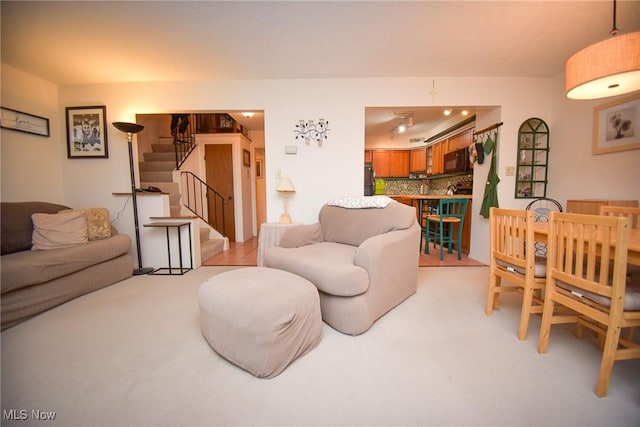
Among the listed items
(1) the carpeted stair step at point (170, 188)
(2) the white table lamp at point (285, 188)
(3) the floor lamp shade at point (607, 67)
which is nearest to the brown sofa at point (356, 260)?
(2) the white table lamp at point (285, 188)

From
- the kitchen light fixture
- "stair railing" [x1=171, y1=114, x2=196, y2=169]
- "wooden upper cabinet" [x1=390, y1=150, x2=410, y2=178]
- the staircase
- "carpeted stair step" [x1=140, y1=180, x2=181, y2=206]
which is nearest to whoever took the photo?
the kitchen light fixture

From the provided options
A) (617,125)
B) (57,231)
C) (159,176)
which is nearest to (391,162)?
(617,125)

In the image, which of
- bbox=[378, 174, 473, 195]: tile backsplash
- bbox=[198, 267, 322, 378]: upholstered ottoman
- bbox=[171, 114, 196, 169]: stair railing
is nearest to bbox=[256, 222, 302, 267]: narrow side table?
bbox=[198, 267, 322, 378]: upholstered ottoman

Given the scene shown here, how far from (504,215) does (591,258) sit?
1.80 ft

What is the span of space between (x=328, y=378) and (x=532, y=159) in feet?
11.4

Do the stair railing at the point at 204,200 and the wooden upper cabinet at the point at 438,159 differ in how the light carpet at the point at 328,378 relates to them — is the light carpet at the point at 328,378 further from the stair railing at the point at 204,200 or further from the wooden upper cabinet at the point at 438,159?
the wooden upper cabinet at the point at 438,159

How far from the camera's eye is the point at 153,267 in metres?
2.93

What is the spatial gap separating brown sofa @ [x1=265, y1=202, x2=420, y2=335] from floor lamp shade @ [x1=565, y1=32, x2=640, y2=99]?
1258 mm

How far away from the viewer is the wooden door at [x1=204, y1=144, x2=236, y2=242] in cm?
457

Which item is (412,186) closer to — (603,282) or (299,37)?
(299,37)

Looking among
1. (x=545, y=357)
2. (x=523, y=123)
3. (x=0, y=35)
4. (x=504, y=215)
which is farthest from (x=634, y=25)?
(x=0, y=35)

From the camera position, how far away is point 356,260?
1598mm

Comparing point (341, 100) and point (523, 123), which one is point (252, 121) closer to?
point (341, 100)

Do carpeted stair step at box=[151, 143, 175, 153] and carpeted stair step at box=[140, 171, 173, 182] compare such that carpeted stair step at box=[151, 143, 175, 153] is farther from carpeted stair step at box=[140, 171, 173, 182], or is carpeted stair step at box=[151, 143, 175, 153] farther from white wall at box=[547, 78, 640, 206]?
white wall at box=[547, 78, 640, 206]
